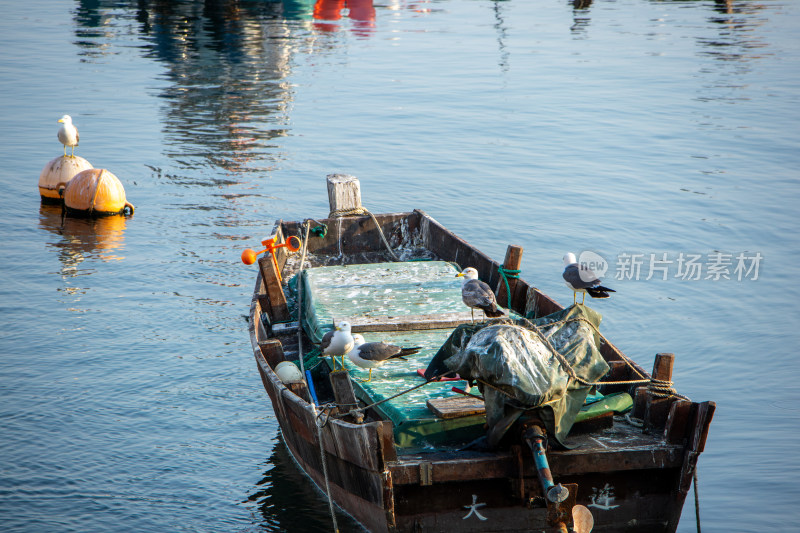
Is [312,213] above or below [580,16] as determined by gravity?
below

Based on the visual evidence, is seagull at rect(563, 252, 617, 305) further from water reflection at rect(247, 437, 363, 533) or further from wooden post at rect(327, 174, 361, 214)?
wooden post at rect(327, 174, 361, 214)

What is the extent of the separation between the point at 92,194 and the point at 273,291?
1034cm

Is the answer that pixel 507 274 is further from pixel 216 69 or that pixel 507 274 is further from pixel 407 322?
pixel 216 69

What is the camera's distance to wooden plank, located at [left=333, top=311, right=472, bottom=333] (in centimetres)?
953

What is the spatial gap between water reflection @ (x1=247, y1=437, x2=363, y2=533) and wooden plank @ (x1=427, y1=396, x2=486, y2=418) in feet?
5.39

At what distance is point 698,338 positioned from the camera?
1394 cm

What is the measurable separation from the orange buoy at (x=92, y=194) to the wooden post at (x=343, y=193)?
310 inches

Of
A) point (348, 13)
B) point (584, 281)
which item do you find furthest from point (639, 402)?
point (348, 13)

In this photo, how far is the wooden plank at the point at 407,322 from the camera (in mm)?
9531

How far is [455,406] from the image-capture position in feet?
24.9

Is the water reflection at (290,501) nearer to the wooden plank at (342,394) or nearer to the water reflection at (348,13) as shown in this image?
the wooden plank at (342,394)

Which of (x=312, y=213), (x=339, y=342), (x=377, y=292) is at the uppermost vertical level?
(x=339, y=342)

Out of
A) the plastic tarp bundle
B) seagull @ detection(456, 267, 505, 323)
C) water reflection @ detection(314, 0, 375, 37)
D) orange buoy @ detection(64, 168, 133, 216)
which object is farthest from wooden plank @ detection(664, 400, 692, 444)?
water reflection @ detection(314, 0, 375, 37)

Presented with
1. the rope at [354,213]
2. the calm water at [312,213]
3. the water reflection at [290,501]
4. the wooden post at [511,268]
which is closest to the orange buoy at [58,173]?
the calm water at [312,213]
